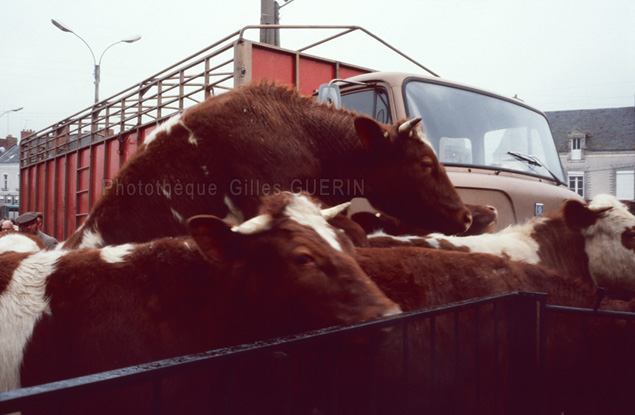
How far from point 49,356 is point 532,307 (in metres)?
1.92

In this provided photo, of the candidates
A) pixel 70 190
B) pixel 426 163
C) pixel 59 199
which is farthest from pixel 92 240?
pixel 59 199

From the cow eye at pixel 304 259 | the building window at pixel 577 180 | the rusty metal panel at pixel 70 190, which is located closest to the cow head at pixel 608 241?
the cow eye at pixel 304 259

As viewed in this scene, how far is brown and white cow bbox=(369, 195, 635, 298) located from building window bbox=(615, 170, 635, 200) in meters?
45.9

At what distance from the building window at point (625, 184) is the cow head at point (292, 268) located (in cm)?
4838

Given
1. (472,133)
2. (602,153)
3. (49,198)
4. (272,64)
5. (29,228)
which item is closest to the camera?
(272,64)

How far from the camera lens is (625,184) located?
149 ft

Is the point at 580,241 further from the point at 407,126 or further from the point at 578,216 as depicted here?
the point at 407,126

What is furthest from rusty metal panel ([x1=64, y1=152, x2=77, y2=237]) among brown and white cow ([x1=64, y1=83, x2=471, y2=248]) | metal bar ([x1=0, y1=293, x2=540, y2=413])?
metal bar ([x1=0, y1=293, x2=540, y2=413])

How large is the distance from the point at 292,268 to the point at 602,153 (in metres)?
48.3

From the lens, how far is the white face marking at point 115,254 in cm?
267

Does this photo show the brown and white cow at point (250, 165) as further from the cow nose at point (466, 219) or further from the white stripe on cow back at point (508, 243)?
the white stripe on cow back at point (508, 243)

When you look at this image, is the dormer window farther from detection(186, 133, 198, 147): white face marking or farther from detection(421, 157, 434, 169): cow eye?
detection(186, 133, 198, 147): white face marking

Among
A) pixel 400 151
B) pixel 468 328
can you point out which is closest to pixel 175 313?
pixel 468 328

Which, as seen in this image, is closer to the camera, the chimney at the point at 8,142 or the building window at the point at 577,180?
the building window at the point at 577,180
